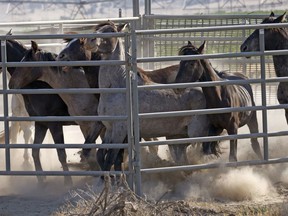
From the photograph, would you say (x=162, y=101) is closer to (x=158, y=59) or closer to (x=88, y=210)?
(x=158, y=59)

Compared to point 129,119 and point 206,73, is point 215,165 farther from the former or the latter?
point 206,73

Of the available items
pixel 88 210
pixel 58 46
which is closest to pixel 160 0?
pixel 58 46

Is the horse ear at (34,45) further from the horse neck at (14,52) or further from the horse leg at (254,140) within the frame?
the horse leg at (254,140)

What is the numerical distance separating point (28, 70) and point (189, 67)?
6.14 ft

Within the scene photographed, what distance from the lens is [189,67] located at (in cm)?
875

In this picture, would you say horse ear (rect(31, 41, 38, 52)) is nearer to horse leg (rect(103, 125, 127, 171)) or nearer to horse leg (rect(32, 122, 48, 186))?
horse leg (rect(32, 122, 48, 186))

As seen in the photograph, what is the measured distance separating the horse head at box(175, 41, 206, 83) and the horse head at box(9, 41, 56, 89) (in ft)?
5.11

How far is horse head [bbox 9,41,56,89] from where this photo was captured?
9172 mm

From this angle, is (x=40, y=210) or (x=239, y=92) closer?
(x=40, y=210)

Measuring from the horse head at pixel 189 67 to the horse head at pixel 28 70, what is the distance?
1.56 metres

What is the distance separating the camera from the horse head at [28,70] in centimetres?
917

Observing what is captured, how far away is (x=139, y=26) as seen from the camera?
45.2 feet

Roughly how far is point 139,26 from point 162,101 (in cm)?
A: 502

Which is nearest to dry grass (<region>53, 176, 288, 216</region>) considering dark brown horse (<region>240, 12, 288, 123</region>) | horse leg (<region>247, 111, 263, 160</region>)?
horse leg (<region>247, 111, 263, 160</region>)
